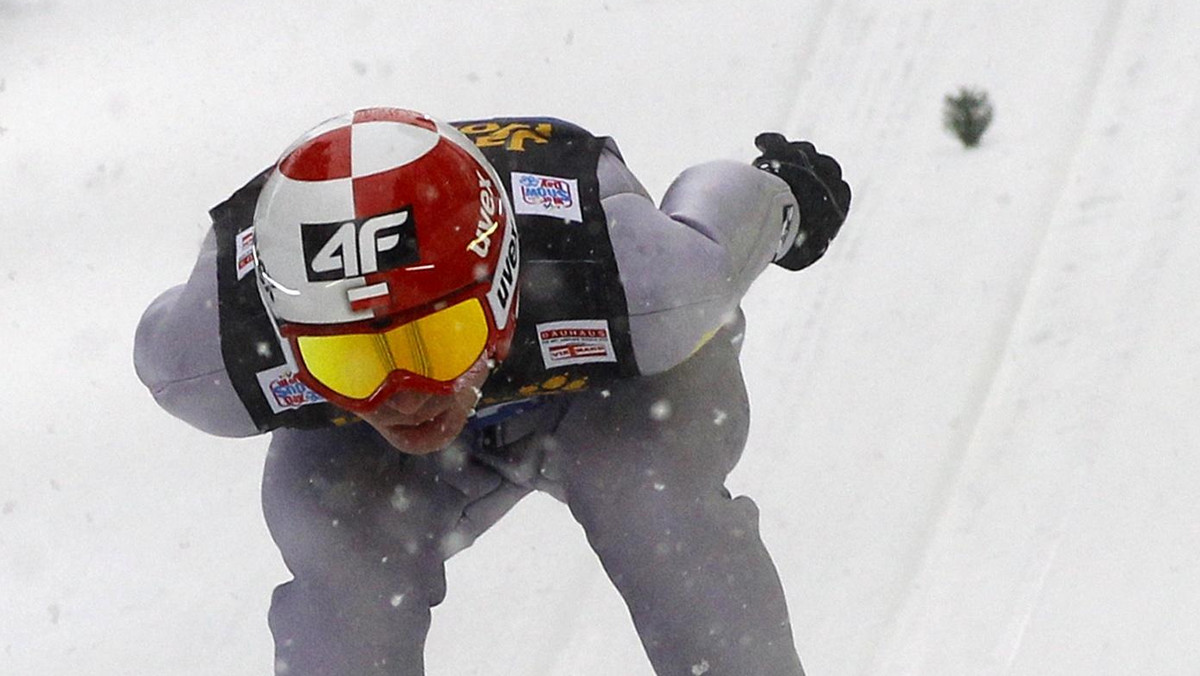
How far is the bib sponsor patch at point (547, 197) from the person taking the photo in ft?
6.72

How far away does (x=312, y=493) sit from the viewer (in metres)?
2.13

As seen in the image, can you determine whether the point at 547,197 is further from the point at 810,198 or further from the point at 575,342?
the point at 810,198

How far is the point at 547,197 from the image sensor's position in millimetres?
2061

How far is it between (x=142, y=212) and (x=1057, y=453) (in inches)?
96.3

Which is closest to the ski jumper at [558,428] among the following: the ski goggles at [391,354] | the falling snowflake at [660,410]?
the falling snowflake at [660,410]

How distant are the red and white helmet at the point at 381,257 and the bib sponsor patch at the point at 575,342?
0.17m

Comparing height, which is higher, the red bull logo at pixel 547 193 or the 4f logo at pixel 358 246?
the 4f logo at pixel 358 246

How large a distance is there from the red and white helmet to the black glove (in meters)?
0.68

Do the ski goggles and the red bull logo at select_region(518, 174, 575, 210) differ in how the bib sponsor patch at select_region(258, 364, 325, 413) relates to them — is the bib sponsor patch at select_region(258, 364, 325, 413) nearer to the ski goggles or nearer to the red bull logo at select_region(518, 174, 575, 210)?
the ski goggles

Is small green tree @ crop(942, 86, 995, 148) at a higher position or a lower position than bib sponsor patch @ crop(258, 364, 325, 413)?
lower

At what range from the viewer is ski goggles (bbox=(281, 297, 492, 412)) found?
1754 mm

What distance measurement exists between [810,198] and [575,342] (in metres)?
0.55

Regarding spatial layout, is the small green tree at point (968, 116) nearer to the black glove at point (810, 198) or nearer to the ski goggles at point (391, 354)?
the black glove at point (810, 198)

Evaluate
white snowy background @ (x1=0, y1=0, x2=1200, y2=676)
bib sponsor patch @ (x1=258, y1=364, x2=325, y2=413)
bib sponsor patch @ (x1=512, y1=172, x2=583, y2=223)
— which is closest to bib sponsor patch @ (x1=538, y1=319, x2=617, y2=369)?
bib sponsor patch @ (x1=512, y1=172, x2=583, y2=223)
